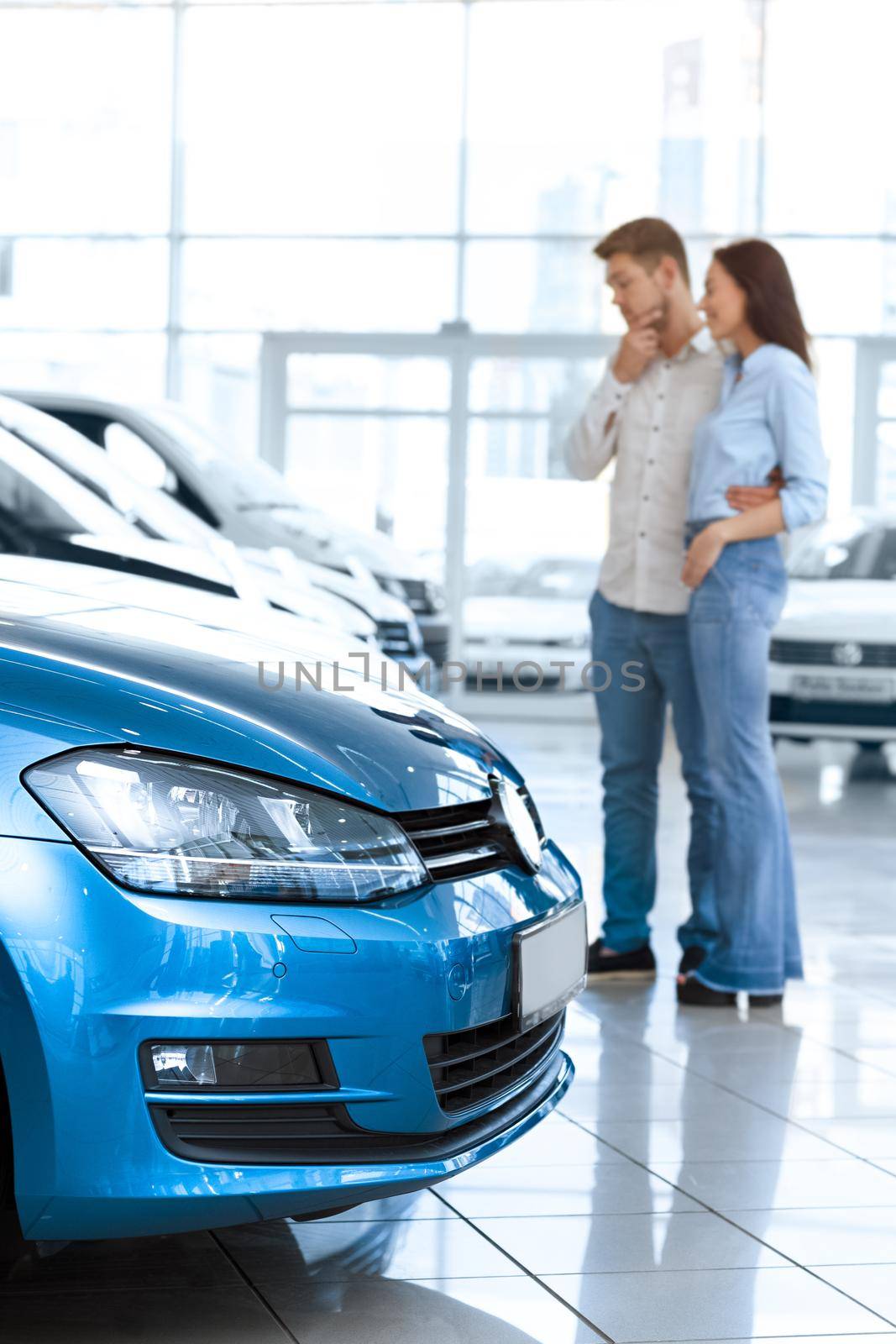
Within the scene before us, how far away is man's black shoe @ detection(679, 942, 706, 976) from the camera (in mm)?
3943

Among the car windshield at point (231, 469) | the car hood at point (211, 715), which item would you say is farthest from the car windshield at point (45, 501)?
the car hood at point (211, 715)

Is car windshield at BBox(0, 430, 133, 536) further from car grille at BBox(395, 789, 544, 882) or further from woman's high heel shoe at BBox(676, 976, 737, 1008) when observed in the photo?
car grille at BBox(395, 789, 544, 882)

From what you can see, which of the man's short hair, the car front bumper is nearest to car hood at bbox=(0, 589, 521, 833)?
the car front bumper

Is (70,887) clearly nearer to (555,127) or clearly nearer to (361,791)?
(361,791)

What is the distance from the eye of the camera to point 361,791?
1976mm

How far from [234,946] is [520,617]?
449 inches

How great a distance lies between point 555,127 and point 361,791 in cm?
1239

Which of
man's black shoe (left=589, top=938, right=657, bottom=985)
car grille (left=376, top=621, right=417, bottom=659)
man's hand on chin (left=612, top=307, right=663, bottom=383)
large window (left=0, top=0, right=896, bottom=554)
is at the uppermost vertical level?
large window (left=0, top=0, right=896, bottom=554)

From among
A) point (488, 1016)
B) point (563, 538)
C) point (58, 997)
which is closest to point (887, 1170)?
point (488, 1016)

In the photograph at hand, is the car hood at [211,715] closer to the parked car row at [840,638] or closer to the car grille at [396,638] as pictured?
the car grille at [396,638]

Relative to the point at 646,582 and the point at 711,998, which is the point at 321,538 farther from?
the point at 711,998

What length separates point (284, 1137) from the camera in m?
1.85

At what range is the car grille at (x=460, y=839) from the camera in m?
2.01

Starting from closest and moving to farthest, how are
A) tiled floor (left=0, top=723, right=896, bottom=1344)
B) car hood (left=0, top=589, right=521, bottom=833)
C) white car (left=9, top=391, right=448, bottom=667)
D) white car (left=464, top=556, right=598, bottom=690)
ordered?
car hood (left=0, top=589, right=521, bottom=833)
tiled floor (left=0, top=723, right=896, bottom=1344)
white car (left=9, top=391, right=448, bottom=667)
white car (left=464, top=556, right=598, bottom=690)
